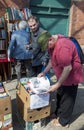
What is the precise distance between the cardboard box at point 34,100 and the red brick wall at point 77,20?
16.0ft

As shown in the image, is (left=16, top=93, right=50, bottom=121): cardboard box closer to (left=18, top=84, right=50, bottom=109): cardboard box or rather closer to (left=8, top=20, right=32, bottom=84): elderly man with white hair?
(left=18, top=84, right=50, bottom=109): cardboard box

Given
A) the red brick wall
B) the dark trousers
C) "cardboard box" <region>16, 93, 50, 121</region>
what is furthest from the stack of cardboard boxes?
the red brick wall

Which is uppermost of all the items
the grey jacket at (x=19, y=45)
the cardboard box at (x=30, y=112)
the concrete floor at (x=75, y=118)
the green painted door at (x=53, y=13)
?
the green painted door at (x=53, y=13)

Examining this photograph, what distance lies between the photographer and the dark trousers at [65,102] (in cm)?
464

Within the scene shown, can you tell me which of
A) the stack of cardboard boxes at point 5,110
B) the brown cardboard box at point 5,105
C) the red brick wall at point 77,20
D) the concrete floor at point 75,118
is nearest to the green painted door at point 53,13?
the red brick wall at point 77,20

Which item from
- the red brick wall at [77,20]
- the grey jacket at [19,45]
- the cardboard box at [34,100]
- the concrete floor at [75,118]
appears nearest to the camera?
the cardboard box at [34,100]

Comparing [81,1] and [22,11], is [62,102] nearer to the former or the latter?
[22,11]

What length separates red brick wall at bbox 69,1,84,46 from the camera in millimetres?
8809

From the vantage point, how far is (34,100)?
437cm

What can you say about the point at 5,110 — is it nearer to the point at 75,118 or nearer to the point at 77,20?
the point at 75,118

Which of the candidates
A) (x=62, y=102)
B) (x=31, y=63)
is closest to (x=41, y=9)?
(x=31, y=63)

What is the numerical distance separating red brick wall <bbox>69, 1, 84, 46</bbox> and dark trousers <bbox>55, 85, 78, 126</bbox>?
446 centimetres

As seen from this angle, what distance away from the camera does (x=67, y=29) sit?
9094 millimetres

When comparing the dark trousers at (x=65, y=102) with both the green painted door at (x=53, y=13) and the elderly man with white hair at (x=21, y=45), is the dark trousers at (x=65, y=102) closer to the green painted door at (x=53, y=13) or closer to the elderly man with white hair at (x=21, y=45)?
the elderly man with white hair at (x=21, y=45)
